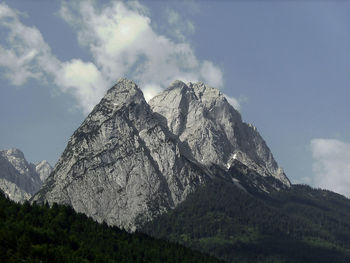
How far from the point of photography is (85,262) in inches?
7840

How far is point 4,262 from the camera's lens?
165375 millimetres

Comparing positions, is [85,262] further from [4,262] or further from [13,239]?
[4,262]

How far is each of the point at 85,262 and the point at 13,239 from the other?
24.8 meters

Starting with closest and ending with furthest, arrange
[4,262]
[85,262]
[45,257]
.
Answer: [4,262] < [45,257] < [85,262]

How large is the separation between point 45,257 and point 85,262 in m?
17.6

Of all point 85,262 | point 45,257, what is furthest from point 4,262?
point 85,262

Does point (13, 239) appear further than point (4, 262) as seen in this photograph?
Yes

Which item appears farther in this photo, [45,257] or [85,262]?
[85,262]

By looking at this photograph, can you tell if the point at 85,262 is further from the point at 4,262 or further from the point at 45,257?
the point at 4,262

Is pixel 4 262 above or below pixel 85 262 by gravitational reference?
below

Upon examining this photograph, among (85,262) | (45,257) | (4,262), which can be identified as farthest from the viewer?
(85,262)

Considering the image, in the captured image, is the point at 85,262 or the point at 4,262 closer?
the point at 4,262

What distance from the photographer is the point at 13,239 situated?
196 m

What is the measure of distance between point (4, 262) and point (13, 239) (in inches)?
1222
